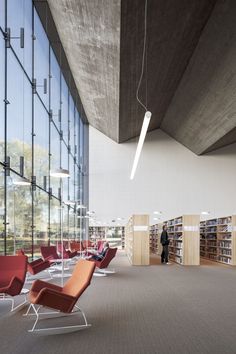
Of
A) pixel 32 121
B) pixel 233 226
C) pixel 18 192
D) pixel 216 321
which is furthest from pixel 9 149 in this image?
pixel 233 226

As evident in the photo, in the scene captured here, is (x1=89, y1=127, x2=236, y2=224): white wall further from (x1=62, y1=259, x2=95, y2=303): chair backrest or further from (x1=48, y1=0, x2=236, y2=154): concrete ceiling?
(x1=62, y1=259, x2=95, y2=303): chair backrest

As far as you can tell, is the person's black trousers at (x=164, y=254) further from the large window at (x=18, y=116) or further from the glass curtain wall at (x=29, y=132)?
the large window at (x=18, y=116)

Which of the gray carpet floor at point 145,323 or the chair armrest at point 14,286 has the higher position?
the chair armrest at point 14,286

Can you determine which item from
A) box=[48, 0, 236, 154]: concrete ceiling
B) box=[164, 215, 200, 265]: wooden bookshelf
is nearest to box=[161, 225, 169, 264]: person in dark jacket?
box=[164, 215, 200, 265]: wooden bookshelf

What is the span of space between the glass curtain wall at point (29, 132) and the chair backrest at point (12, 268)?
165 cm

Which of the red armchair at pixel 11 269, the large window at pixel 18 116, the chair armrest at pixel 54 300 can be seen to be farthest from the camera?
the large window at pixel 18 116

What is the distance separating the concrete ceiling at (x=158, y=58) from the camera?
988 centimetres

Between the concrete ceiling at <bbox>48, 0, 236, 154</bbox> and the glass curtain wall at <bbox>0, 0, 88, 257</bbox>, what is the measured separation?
1.10 meters

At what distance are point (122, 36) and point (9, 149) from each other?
14.4 ft

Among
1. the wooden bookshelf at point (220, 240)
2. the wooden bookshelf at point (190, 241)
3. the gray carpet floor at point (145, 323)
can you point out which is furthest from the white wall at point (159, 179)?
the gray carpet floor at point (145, 323)

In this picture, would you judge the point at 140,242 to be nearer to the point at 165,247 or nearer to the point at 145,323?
the point at 165,247

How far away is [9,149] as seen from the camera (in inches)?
333

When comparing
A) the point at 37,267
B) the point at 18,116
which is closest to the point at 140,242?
the point at 37,267

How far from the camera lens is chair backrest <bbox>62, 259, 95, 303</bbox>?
5.04m
